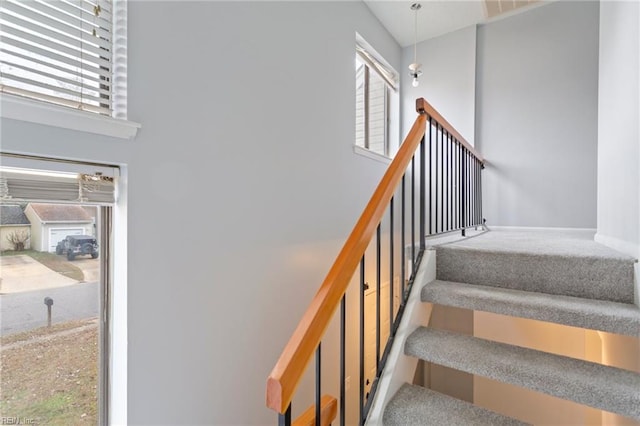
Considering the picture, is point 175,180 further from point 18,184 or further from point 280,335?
point 280,335

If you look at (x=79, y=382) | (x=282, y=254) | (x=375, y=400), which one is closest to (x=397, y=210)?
(x=282, y=254)

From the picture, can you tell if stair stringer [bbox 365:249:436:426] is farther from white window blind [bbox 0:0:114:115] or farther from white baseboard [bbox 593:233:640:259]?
white window blind [bbox 0:0:114:115]

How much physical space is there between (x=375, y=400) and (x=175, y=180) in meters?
1.40

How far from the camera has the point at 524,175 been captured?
3.60 meters

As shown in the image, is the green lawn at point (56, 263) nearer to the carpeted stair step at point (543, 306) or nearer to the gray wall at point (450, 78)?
the carpeted stair step at point (543, 306)

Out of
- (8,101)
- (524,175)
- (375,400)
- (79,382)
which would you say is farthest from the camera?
(524,175)

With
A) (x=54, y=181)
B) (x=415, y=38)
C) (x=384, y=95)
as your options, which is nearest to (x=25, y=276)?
(x=54, y=181)

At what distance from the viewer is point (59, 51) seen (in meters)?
1.27

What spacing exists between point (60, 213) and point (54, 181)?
159 millimetres

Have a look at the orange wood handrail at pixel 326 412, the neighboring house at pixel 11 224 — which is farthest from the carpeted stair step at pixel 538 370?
the neighboring house at pixel 11 224

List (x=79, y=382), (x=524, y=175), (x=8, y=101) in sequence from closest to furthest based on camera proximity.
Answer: (x=8, y=101), (x=79, y=382), (x=524, y=175)

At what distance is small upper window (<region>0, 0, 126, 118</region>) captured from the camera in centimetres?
115

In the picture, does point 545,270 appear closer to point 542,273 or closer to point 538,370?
point 542,273

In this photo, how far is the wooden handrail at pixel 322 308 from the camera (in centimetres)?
85
